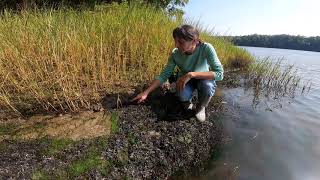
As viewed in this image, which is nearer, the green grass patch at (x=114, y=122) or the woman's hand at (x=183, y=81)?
the green grass patch at (x=114, y=122)

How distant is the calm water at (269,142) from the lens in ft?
12.1

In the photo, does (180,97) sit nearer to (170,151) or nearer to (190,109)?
(190,109)

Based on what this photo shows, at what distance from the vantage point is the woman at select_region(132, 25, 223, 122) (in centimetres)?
396

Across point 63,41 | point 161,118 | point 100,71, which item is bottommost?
point 161,118

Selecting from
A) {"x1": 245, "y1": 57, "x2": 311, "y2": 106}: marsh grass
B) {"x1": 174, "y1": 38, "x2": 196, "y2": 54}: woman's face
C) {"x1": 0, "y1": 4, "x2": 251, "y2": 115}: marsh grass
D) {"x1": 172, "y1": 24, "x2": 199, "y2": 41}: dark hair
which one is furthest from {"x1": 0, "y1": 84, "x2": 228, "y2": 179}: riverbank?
{"x1": 245, "y1": 57, "x2": 311, "y2": 106}: marsh grass

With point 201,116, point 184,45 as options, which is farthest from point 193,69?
point 201,116


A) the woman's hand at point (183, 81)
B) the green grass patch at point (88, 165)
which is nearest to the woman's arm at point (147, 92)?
the woman's hand at point (183, 81)

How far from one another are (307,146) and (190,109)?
148 cm

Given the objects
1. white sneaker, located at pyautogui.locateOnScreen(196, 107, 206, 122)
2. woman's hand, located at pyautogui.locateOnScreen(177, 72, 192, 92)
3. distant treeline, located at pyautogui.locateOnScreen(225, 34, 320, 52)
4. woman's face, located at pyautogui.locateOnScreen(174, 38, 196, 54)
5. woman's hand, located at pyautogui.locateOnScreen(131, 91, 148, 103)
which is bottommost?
distant treeline, located at pyautogui.locateOnScreen(225, 34, 320, 52)

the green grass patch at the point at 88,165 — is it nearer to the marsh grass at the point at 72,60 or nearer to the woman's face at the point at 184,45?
the marsh grass at the point at 72,60

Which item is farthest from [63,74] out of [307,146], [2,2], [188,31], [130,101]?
[2,2]

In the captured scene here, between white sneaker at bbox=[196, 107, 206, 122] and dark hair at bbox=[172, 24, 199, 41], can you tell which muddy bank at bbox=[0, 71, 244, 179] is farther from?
dark hair at bbox=[172, 24, 199, 41]

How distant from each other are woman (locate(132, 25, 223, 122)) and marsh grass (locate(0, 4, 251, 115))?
751mm

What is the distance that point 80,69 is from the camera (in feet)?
15.1
